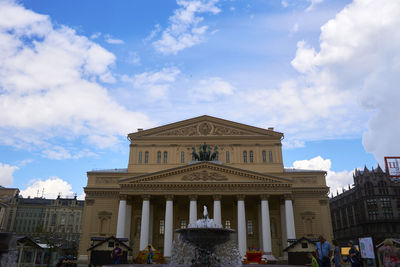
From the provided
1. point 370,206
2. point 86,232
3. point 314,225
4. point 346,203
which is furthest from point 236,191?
point 346,203

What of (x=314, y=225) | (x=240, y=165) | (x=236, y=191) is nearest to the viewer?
(x=236, y=191)

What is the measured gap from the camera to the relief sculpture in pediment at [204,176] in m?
34.6

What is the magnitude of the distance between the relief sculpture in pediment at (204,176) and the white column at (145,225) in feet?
14.9

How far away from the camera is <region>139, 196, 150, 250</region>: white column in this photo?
3215 cm

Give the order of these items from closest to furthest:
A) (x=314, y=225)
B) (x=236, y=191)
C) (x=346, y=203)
Answer: 1. (x=236, y=191)
2. (x=314, y=225)
3. (x=346, y=203)

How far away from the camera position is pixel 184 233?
13.5 metres

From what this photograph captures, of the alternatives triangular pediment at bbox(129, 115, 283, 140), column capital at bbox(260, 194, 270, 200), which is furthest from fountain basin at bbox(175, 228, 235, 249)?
triangular pediment at bbox(129, 115, 283, 140)

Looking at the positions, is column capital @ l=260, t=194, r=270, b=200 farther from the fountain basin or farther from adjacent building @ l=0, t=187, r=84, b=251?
adjacent building @ l=0, t=187, r=84, b=251

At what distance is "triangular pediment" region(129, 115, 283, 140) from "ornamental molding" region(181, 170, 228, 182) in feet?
27.8

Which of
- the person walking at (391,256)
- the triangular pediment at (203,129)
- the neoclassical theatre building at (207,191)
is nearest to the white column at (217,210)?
the neoclassical theatre building at (207,191)

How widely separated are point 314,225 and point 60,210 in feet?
225

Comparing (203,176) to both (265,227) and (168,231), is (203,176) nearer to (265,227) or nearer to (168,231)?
(168,231)

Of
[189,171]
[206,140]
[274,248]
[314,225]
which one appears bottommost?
[274,248]

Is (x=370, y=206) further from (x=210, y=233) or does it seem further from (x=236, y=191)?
(x=210, y=233)
